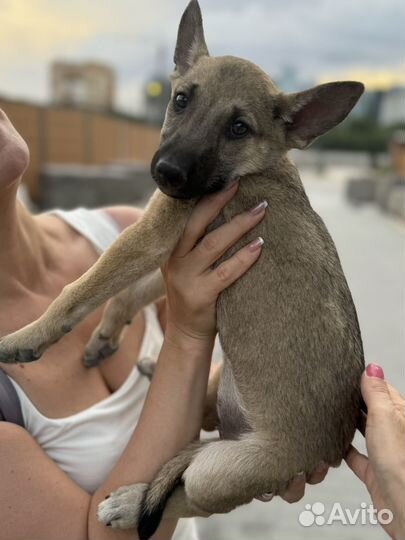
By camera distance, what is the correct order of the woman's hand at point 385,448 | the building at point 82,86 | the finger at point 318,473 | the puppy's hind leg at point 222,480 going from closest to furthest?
the woman's hand at point 385,448
the puppy's hind leg at point 222,480
the finger at point 318,473
the building at point 82,86

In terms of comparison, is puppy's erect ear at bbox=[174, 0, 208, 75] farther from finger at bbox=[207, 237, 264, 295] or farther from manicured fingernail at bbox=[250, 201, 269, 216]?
finger at bbox=[207, 237, 264, 295]

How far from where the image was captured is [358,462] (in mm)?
2197

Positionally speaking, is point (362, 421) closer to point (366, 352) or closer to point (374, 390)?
point (374, 390)

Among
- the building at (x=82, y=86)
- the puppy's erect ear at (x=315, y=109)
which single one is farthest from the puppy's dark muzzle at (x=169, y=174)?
the building at (x=82, y=86)

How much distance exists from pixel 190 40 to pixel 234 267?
866 mm

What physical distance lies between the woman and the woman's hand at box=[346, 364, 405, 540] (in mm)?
329

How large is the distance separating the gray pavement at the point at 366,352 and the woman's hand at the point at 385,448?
387mm

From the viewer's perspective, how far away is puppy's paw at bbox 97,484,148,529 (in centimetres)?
217

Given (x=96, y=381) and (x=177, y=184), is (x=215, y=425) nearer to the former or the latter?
(x=96, y=381)

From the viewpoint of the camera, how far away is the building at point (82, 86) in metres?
14.2

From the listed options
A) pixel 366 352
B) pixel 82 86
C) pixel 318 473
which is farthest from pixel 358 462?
pixel 82 86

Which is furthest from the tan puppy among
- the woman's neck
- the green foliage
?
the green foliage

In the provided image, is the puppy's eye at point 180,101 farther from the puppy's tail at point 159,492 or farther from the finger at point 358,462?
the finger at point 358,462

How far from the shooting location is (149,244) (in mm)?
2236
